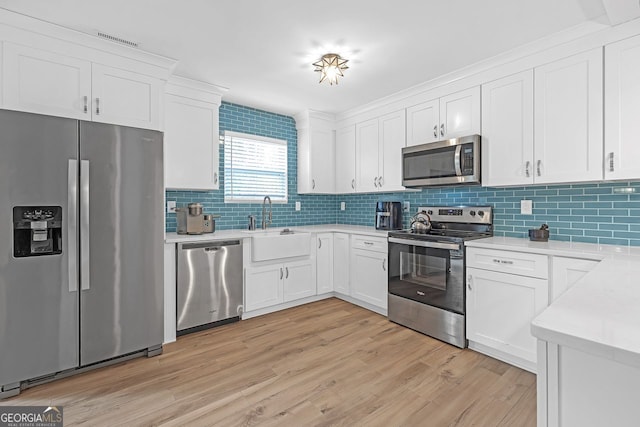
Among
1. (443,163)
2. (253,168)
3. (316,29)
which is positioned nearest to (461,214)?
(443,163)

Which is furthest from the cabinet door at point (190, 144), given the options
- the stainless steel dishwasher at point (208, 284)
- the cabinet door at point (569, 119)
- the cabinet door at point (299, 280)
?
the cabinet door at point (569, 119)

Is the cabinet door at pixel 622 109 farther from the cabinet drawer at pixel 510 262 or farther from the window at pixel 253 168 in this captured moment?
the window at pixel 253 168

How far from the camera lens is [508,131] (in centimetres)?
267

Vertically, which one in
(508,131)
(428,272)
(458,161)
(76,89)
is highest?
(76,89)

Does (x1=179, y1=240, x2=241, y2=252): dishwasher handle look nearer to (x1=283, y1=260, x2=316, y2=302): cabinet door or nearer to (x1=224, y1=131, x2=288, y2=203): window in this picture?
(x1=283, y1=260, x2=316, y2=302): cabinet door

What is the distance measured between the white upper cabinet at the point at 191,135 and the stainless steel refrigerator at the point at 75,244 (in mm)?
616

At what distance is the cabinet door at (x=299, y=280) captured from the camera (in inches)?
145

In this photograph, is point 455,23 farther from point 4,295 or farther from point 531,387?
point 4,295

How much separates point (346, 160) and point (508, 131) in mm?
2072

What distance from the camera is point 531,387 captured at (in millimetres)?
2111

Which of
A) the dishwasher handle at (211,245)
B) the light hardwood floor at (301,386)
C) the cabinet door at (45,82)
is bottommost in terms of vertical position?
the light hardwood floor at (301,386)

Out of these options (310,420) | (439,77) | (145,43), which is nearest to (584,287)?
(310,420)

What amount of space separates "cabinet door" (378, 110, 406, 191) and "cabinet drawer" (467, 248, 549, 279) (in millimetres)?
1255

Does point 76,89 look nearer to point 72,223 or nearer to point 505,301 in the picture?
point 72,223
